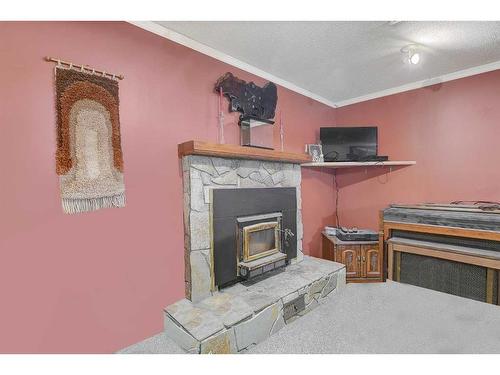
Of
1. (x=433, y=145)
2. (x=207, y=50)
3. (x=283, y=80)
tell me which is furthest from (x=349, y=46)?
(x=433, y=145)

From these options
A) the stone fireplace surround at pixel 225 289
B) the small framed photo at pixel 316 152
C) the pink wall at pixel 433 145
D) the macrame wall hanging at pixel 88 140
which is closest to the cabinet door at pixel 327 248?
the stone fireplace surround at pixel 225 289

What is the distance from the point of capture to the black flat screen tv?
10.8 ft

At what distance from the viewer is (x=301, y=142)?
3.32 metres

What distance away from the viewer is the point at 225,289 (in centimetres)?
224

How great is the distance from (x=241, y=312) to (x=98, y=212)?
1212mm

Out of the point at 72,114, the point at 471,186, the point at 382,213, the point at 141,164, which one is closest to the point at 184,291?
the point at 141,164

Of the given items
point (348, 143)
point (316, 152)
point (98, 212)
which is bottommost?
point (98, 212)

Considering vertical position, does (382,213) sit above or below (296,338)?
above

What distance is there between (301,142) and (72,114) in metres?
2.51

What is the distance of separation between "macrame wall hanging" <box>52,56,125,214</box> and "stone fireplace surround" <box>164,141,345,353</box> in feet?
1.75

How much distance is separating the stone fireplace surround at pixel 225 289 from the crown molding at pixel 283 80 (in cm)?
89

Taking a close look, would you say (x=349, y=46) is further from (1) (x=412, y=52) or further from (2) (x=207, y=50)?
(2) (x=207, y=50)

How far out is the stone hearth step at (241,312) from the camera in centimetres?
165
